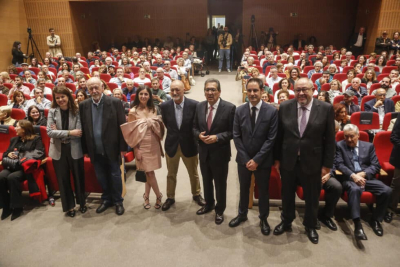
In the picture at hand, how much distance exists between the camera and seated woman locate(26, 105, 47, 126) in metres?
3.47

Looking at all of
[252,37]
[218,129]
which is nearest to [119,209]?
[218,129]

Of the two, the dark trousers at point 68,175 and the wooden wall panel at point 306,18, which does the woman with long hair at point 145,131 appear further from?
the wooden wall panel at point 306,18

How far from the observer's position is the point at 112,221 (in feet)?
9.34

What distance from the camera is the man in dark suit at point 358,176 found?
8.40 ft

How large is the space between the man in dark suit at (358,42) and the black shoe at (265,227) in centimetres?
932

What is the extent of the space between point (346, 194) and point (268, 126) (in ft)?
3.44

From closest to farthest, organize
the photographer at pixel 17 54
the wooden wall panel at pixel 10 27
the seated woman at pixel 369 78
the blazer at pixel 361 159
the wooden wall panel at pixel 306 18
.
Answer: the blazer at pixel 361 159
the seated woman at pixel 369 78
the photographer at pixel 17 54
the wooden wall panel at pixel 10 27
the wooden wall panel at pixel 306 18

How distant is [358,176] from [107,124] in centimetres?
236

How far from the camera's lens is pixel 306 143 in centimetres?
224

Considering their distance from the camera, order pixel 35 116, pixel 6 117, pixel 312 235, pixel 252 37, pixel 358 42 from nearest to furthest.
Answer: pixel 312 235
pixel 35 116
pixel 6 117
pixel 358 42
pixel 252 37

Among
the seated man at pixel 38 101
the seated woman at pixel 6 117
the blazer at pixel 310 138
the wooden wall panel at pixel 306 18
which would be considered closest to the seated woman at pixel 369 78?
the blazer at pixel 310 138

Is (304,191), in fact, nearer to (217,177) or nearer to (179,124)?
(217,177)

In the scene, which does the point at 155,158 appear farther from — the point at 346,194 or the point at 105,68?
the point at 105,68

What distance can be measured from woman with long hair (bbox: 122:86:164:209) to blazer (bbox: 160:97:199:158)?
0.11 m
